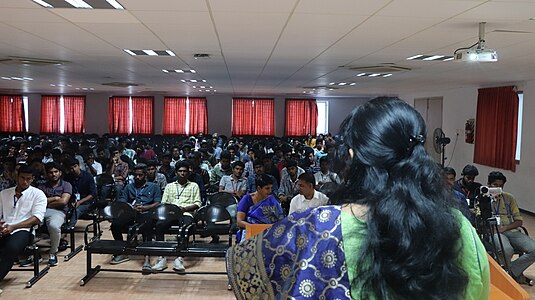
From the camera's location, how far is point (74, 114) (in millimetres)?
20641

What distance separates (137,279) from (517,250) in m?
4.45

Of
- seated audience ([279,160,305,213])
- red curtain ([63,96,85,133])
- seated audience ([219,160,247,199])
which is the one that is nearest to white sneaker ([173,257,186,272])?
seated audience ([219,160,247,199])

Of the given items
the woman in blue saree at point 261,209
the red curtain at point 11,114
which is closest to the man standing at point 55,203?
the woman in blue saree at point 261,209

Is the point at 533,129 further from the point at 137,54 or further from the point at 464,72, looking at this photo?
the point at 137,54

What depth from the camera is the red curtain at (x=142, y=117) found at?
67.5 ft

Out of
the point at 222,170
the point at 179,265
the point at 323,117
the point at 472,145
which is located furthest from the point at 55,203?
the point at 323,117

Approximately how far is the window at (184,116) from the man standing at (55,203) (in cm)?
1379

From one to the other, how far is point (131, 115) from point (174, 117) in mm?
1829

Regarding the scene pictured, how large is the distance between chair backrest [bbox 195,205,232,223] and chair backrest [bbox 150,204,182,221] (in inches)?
10.3

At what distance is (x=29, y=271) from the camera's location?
19.0 feet

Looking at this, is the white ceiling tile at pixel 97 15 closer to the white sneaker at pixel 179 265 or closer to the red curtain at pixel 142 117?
the white sneaker at pixel 179 265

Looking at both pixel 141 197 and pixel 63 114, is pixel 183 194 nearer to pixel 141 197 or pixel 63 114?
pixel 141 197

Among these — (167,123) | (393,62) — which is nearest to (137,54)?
(393,62)

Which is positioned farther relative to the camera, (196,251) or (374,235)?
(196,251)
